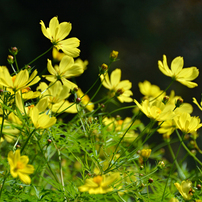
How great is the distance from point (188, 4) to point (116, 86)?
925 mm

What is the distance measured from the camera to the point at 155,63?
2.07m

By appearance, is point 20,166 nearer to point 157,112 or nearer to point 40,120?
point 40,120

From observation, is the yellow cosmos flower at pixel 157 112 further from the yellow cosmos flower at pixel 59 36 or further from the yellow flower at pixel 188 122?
the yellow cosmos flower at pixel 59 36

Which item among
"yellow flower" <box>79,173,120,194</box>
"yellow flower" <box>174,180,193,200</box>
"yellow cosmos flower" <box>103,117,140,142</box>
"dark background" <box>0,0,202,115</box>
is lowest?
"dark background" <box>0,0,202,115</box>

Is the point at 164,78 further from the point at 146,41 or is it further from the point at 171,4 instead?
the point at 171,4

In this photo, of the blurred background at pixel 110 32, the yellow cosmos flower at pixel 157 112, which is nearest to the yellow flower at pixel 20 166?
the yellow cosmos flower at pixel 157 112

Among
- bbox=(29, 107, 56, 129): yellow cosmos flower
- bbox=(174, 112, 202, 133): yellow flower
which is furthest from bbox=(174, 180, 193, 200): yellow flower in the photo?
bbox=(29, 107, 56, 129): yellow cosmos flower

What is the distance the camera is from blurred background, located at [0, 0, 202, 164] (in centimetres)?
188

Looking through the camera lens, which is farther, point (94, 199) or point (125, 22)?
point (125, 22)

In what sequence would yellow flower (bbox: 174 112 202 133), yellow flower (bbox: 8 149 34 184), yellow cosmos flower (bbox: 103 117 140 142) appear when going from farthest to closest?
1. yellow cosmos flower (bbox: 103 117 140 142)
2. yellow flower (bbox: 174 112 202 133)
3. yellow flower (bbox: 8 149 34 184)

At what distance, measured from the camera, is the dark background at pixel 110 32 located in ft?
6.17

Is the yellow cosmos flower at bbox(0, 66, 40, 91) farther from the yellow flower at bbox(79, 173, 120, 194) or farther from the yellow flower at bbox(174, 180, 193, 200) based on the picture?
the yellow flower at bbox(174, 180, 193, 200)

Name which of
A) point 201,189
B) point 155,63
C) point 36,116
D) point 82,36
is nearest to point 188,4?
point 155,63

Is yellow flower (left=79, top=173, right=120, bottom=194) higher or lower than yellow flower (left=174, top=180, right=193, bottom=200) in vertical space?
higher
